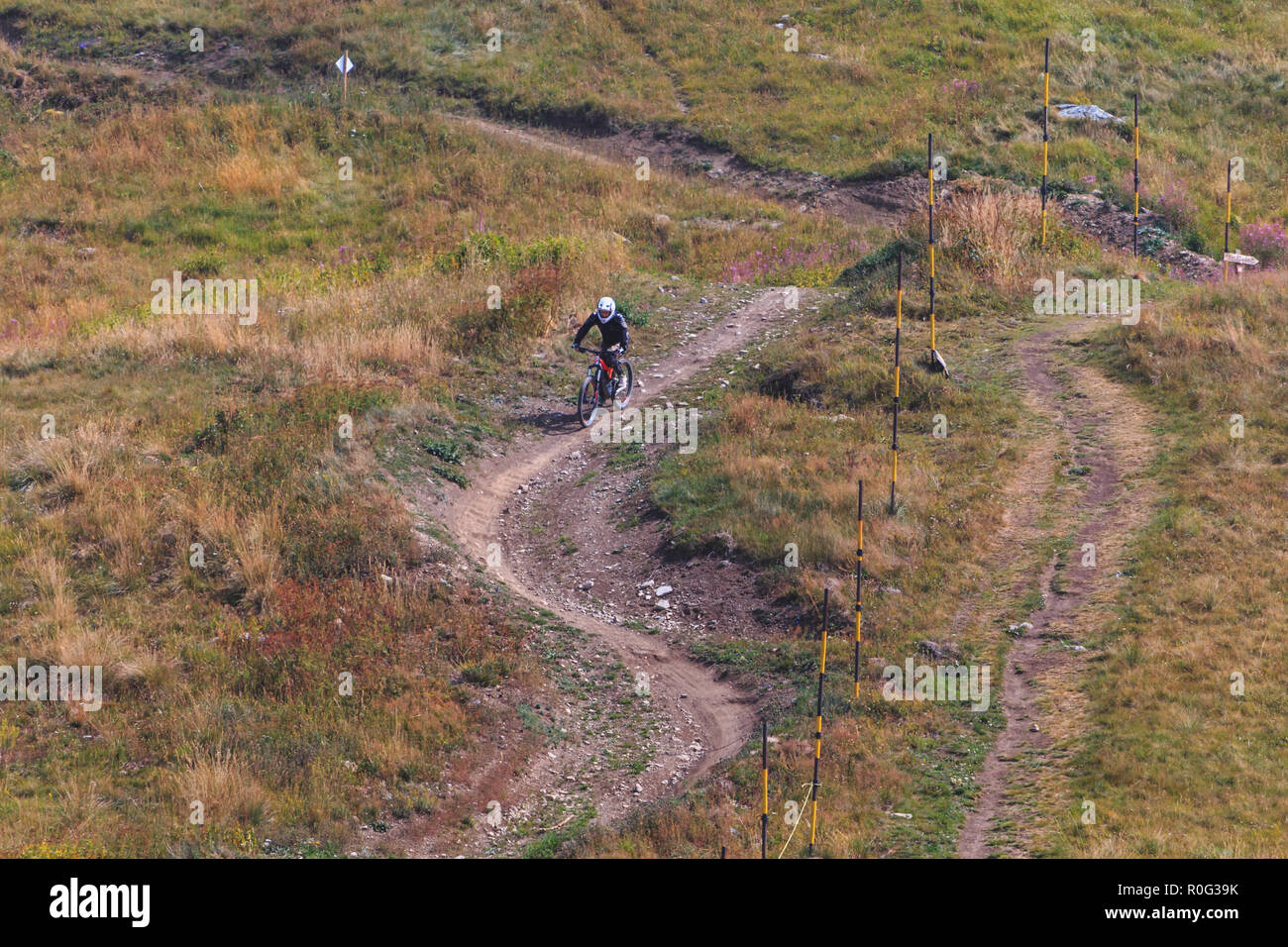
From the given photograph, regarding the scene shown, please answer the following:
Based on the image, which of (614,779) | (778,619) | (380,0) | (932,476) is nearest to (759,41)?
(380,0)

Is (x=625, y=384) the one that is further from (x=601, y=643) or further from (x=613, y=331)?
(x=601, y=643)

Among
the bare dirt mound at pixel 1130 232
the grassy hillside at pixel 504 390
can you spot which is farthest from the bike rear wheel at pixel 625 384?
the bare dirt mound at pixel 1130 232

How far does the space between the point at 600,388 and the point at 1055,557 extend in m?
8.09

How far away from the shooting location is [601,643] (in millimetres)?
14648

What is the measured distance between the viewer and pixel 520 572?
16.3 m

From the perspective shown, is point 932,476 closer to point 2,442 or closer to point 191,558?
point 191,558
